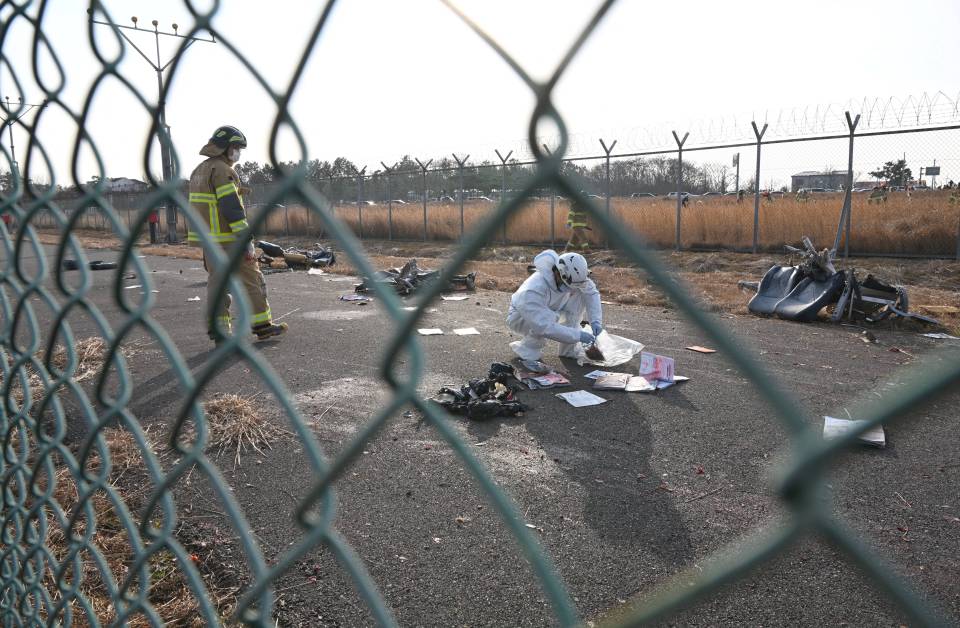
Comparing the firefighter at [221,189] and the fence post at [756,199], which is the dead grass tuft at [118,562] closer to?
the firefighter at [221,189]

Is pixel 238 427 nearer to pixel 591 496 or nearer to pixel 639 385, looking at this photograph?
pixel 591 496

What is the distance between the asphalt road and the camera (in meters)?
2.38

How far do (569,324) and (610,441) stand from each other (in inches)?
81.8

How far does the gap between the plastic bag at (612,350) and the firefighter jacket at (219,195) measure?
301cm

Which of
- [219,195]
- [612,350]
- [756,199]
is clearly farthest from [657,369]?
[756,199]

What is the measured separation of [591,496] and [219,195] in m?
3.92

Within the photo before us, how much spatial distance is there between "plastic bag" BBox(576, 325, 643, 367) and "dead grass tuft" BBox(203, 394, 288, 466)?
2674mm

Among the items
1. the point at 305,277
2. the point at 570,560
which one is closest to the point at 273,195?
the point at 570,560

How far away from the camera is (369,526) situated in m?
2.89

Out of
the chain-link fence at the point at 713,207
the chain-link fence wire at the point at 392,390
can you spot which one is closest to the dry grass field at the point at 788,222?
the chain-link fence at the point at 713,207

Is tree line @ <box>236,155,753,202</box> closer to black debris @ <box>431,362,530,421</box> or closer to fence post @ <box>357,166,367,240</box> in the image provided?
fence post @ <box>357,166,367,240</box>

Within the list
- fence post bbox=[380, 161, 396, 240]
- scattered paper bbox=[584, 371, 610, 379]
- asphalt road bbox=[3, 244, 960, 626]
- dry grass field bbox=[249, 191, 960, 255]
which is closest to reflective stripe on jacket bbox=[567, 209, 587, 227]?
asphalt road bbox=[3, 244, 960, 626]

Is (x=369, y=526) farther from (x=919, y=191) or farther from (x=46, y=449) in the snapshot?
(x=919, y=191)

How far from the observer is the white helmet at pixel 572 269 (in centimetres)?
525
